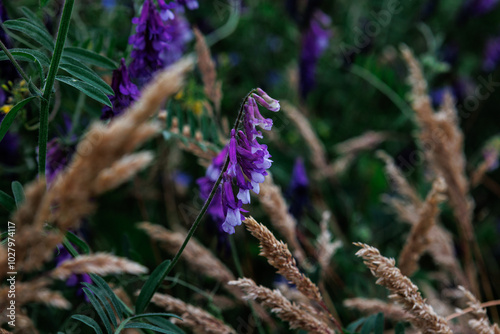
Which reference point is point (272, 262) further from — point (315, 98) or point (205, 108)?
point (315, 98)

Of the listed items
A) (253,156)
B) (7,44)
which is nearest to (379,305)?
(253,156)

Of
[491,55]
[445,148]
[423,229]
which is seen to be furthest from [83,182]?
[491,55]

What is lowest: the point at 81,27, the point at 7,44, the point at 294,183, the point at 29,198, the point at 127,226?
the point at 127,226

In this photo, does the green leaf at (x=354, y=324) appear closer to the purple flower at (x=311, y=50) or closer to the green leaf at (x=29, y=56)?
the green leaf at (x=29, y=56)

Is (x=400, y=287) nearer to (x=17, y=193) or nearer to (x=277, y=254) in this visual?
(x=277, y=254)

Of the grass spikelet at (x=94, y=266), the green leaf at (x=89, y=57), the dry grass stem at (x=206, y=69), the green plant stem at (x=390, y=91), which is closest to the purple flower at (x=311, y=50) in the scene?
the green plant stem at (x=390, y=91)

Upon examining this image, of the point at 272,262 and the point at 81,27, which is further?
the point at 81,27
